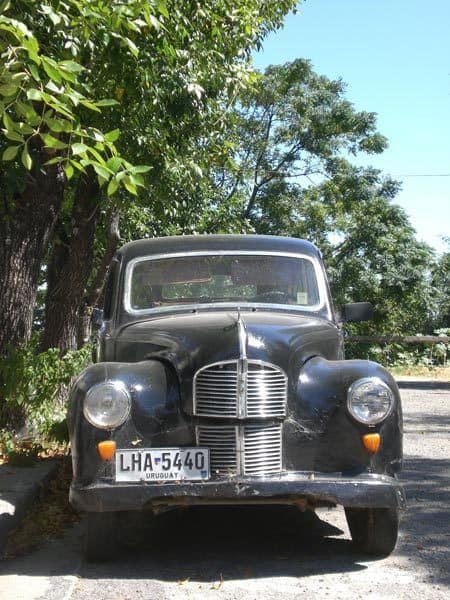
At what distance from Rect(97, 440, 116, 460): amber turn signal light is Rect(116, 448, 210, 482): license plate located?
37 mm

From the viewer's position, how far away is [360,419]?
4953 millimetres

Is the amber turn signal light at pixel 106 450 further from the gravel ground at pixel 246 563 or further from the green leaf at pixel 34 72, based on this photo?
the green leaf at pixel 34 72

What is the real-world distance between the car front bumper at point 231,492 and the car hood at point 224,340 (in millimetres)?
527

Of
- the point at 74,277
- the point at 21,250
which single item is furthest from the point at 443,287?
the point at 21,250

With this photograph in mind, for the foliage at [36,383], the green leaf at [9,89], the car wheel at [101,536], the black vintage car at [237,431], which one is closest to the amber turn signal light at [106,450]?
the black vintage car at [237,431]

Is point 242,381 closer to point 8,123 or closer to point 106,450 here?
point 106,450

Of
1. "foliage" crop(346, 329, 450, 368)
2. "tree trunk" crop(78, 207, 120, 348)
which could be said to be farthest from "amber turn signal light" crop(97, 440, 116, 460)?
"foliage" crop(346, 329, 450, 368)

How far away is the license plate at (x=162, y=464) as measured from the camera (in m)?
4.87

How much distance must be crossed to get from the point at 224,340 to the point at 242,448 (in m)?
0.62

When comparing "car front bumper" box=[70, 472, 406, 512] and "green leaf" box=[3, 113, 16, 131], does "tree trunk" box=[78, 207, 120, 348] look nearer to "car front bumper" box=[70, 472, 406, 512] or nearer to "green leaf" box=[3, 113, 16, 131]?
"green leaf" box=[3, 113, 16, 131]

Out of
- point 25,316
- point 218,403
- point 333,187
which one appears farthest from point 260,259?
point 333,187

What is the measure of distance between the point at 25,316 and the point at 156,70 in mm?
2917

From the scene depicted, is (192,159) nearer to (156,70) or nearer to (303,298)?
(156,70)

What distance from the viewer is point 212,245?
22.0 feet
